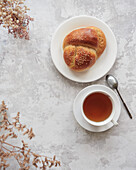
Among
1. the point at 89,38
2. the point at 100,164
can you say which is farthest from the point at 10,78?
the point at 100,164

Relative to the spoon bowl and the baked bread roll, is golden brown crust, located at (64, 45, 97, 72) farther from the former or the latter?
the spoon bowl

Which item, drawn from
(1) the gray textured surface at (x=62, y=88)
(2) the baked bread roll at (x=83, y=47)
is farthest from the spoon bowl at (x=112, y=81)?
(2) the baked bread roll at (x=83, y=47)

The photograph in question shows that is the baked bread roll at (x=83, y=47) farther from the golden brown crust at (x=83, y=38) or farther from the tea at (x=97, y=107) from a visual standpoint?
the tea at (x=97, y=107)

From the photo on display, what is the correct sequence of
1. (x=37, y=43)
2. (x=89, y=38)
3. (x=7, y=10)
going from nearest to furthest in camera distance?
(x=7, y=10)
(x=89, y=38)
(x=37, y=43)

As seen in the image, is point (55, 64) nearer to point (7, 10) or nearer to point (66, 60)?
point (66, 60)

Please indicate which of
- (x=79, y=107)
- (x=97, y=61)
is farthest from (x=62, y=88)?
(x=97, y=61)
